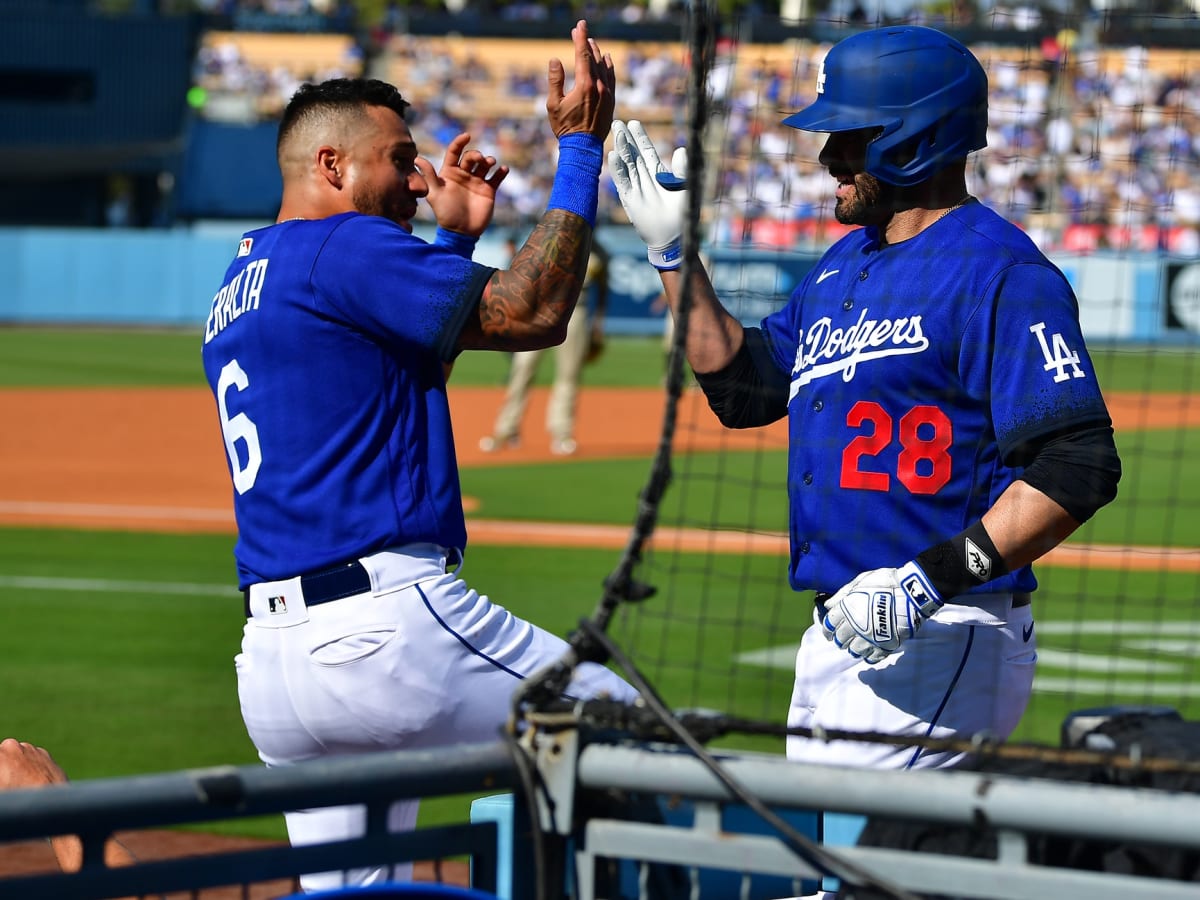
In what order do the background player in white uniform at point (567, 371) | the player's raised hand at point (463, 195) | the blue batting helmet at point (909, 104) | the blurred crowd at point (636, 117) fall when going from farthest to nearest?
the blurred crowd at point (636, 117), the background player in white uniform at point (567, 371), the player's raised hand at point (463, 195), the blue batting helmet at point (909, 104)

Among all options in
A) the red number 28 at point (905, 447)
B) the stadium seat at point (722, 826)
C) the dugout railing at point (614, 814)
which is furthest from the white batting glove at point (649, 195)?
the dugout railing at point (614, 814)

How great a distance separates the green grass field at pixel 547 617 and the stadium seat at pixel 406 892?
6.18ft

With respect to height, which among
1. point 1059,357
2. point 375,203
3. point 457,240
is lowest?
point 1059,357

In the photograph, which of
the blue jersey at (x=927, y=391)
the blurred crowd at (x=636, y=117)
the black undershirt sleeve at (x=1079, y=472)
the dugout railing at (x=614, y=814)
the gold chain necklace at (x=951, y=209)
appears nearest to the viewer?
the dugout railing at (x=614, y=814)

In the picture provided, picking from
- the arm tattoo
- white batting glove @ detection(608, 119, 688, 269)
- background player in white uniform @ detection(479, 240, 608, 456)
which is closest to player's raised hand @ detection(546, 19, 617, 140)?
the arm tattoo

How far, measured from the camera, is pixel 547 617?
9242 mm

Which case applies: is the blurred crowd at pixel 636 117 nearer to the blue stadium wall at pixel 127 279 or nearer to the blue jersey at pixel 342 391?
the blue stadium wall at pixel 127 279

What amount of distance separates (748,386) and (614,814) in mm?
1811

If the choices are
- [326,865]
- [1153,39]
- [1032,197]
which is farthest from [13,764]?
[1032,197]

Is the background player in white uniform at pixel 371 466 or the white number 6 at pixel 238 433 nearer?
the background player in white uniform at pixel 371 466

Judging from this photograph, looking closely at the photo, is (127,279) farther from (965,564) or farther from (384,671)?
(965,564)

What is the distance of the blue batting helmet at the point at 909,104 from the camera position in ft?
11.9

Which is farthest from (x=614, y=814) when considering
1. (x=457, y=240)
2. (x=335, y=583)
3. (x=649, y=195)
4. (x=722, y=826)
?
(x=457, y=240)

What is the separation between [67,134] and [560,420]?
113ft
